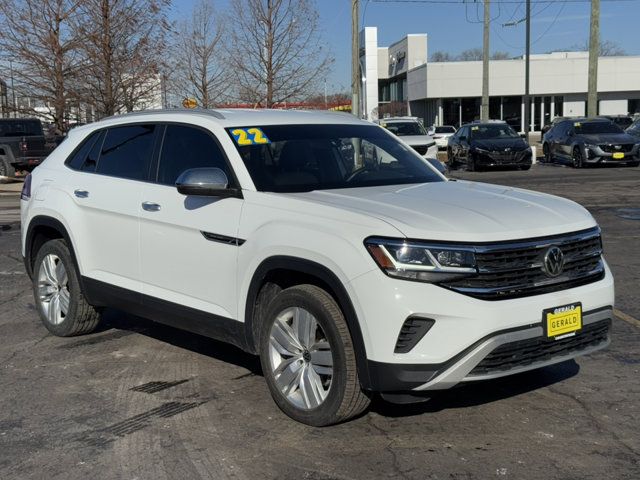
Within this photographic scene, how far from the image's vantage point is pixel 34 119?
24703 mm

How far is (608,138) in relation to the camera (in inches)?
962

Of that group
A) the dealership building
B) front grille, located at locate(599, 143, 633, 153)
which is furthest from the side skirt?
the dealership building

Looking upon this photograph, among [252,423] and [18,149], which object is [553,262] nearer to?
[252,423]

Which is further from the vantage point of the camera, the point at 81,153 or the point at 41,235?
the point at 41,235

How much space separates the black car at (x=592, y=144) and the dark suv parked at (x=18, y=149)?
54.0 ft

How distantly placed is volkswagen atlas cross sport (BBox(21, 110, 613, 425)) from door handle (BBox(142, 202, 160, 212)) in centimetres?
1

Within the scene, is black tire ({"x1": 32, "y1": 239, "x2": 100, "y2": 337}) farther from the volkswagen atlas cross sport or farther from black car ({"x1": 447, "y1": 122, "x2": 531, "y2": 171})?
black car ({"x1": 447, "y1": 122, "x2": 531, "y2": 171})

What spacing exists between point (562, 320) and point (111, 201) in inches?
131

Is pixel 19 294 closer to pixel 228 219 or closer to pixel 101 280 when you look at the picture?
pixel 101 280

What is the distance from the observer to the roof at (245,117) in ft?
17.6

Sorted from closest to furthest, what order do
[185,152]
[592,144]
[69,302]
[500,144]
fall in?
1. [185,152]
2. [69,302]
3. [592,144]
4. [500,144]

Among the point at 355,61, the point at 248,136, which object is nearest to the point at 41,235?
the point at 248,136

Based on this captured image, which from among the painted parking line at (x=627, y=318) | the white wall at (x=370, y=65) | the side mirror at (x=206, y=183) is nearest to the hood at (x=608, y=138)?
the white wall at (x=370, y=65)

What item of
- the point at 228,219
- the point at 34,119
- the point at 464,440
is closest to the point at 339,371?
the point at 464,440
